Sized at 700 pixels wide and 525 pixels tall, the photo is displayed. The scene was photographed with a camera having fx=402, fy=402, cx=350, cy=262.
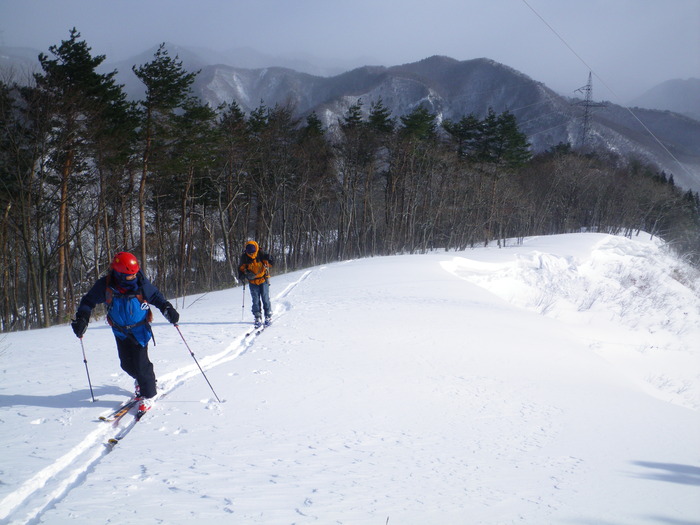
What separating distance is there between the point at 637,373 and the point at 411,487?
30.6ft

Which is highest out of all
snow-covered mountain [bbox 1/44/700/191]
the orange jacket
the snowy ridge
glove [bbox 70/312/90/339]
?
snow-covered mountain [bbox 1/44/700/191]

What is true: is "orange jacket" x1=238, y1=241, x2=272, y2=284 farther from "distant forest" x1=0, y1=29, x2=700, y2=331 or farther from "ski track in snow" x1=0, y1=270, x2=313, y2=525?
"distant forest" x1=0, y1=29, x2=700, y2=331

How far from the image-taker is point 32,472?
321 centimetres

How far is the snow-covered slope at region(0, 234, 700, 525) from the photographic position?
3041mm

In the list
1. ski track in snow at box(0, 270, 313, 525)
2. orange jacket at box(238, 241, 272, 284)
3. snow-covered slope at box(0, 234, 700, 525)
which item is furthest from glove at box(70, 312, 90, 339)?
orange jacket at box(238, 241, 272, 284)

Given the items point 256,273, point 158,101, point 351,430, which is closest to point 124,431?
point 351,430

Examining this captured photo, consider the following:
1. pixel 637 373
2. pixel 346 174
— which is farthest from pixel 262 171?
pixel 637 373

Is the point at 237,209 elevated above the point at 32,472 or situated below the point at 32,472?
above

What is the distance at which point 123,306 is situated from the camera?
4.57m

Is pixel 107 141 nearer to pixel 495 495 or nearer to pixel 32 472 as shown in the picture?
pixel 32 472

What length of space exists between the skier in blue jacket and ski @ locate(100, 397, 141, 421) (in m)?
0.09

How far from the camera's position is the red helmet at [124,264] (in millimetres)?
4477

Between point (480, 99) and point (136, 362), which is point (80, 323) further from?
point (480, 99)

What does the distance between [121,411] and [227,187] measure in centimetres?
2541
